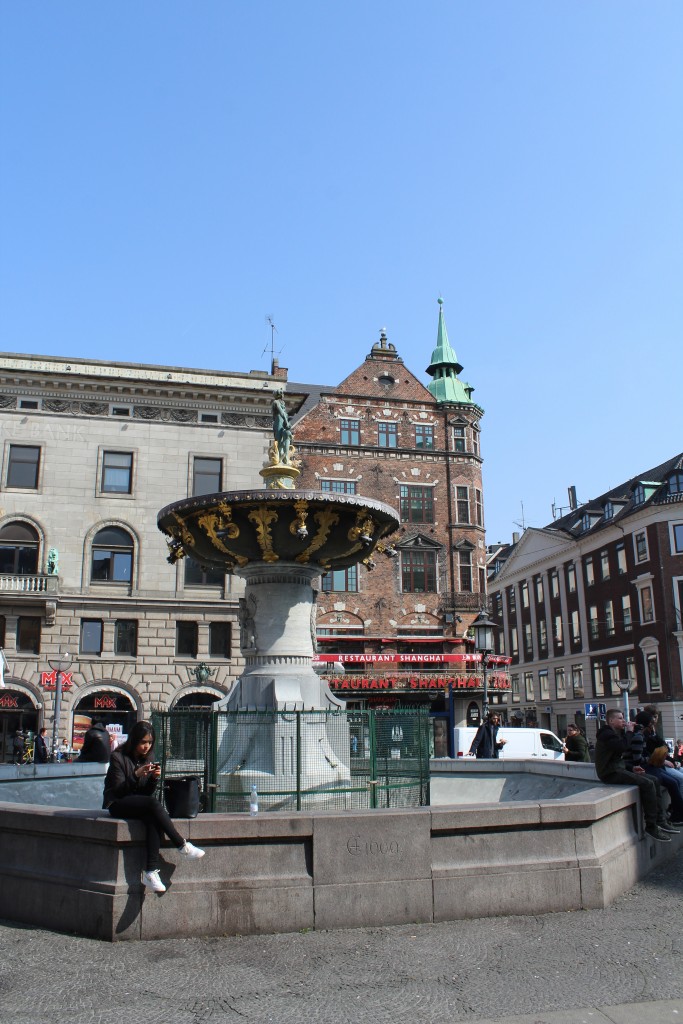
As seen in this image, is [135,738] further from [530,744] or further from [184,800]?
[530,744]

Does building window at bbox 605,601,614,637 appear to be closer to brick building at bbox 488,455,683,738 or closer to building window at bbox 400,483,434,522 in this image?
brick building at bbox 488,455,683,738

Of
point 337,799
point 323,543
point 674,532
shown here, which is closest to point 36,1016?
point 337,799

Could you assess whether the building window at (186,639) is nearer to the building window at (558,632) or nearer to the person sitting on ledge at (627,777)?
the person sitting on ledge at (627,777)

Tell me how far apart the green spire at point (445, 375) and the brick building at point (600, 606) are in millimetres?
13559

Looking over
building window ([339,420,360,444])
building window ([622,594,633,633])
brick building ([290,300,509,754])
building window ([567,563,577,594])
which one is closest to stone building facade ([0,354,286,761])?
brick building ([290,300,509,754])

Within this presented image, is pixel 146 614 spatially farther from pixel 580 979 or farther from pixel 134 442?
pixel 580 979

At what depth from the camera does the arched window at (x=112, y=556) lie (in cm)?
3803

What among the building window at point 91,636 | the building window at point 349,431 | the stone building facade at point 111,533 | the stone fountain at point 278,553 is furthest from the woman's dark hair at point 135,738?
the building window at point 349,431

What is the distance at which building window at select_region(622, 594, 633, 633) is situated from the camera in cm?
5619

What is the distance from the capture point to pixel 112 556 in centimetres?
3828

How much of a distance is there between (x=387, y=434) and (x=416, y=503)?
14.6ft

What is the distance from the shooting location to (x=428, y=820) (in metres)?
7.50

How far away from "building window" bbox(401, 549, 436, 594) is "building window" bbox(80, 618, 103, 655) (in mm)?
17766

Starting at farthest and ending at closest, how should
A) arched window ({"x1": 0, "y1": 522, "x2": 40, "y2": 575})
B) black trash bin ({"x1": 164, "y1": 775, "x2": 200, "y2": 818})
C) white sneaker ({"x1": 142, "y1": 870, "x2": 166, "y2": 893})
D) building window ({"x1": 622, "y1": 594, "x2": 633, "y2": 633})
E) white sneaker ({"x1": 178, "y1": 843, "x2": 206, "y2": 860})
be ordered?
building window ({"x1": 622, "y1": 594, "x2": 633, "y2": 633}) → arched window ({"x1": 0, "y1": 522, "x2": 40, "y2": 575}) → black trash bin ({"x1": 164, "y1": 775, "x2": 200, "y2": 818}) → white sneaker ({"x1": 178, "y1": 843, "x2": 206, "y2": 860}) → white sneaker ({"x1": 142, "y1": 870, "x2": 166, "y2": 893})
